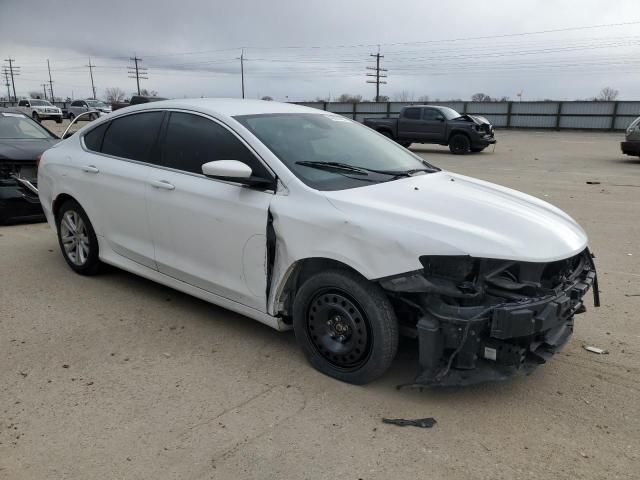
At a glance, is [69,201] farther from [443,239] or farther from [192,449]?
[443,239]

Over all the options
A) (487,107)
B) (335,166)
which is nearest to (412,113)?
(335,166)

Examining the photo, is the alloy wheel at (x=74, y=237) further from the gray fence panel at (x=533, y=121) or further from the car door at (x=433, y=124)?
the gray fence panel at (x=533, y=121)

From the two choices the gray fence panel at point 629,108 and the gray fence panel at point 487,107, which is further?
the gray fence panel at point 487,107

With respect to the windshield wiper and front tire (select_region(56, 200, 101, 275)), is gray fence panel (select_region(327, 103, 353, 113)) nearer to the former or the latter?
front tire (select_region(56, 200, 101, 275))

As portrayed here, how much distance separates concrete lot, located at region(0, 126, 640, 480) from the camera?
2.60 m

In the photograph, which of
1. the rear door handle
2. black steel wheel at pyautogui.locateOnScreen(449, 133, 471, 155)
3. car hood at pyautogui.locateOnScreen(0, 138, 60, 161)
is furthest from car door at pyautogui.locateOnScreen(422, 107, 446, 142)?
the rear door handle

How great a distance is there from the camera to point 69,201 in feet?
16.8

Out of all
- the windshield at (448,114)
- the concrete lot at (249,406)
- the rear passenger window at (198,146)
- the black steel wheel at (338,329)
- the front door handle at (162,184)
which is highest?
the windshield at (448,114)

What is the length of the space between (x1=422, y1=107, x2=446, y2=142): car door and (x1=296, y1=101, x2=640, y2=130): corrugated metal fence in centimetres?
1224

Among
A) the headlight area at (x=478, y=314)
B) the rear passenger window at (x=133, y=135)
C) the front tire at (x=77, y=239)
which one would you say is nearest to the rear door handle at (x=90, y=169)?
the rear passenger window at (x=133, y=135)

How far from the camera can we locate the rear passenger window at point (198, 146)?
3.68 metres

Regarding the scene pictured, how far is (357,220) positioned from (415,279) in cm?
48

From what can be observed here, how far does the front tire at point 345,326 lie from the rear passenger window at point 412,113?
18633mm

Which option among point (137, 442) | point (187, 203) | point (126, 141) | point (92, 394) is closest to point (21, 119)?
point (126, 141)
